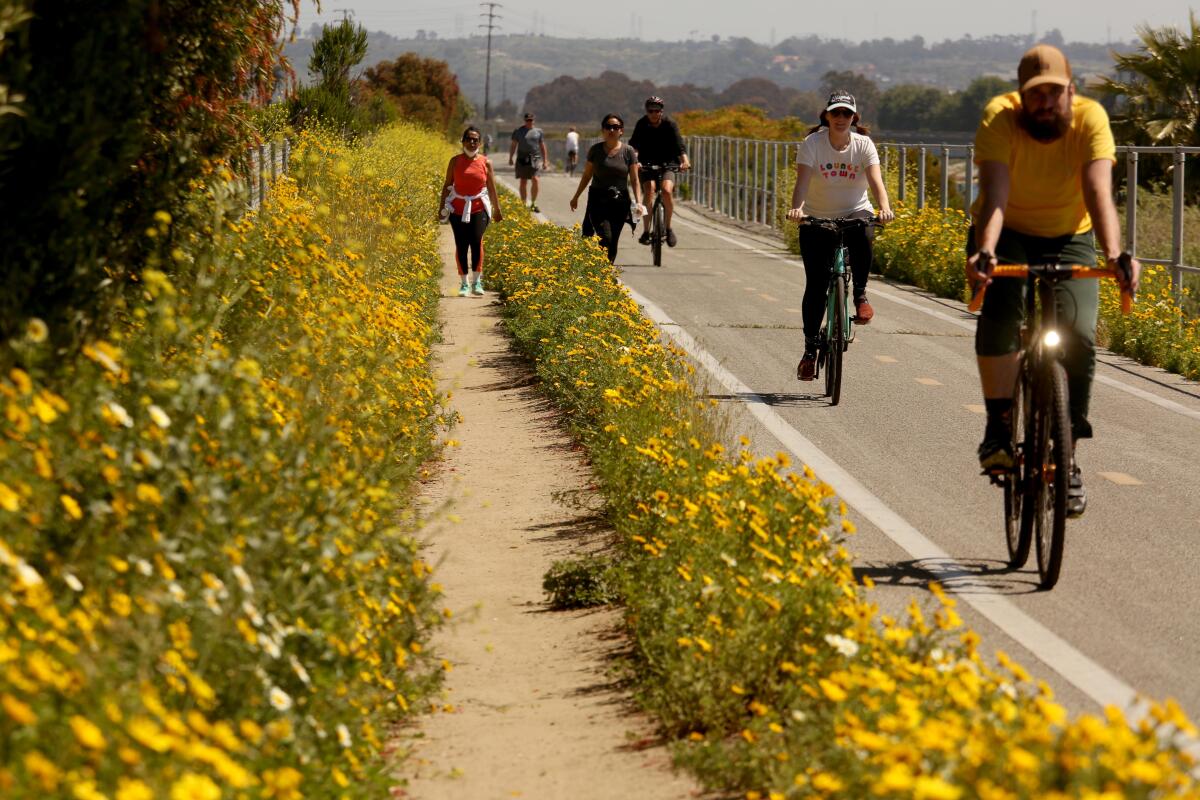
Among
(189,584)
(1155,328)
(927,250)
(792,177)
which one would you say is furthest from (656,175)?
(189,584)

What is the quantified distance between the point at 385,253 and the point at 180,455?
10.2 m

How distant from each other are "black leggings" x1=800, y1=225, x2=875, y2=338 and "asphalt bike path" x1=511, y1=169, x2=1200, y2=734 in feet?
2.00

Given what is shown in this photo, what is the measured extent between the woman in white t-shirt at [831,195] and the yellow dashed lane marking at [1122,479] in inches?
104

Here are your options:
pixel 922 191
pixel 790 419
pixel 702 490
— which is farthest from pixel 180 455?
pixel 922 191

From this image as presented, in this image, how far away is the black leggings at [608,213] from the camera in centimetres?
1839

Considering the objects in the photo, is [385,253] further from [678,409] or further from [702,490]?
[702,490]

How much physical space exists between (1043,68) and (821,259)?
5.08 meters

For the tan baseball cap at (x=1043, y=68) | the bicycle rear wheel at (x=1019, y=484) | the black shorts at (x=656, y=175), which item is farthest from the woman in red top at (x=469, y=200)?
the tan baseball cap at (x=1043, y=68)

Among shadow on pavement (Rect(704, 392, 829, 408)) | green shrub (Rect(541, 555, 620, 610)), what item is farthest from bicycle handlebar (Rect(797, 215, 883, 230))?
green shrub (Rect(541, 555, 620, 610))

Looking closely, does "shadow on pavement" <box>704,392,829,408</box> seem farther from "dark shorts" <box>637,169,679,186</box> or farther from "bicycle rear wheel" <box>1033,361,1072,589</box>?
"dark shorts" <box>637,169,679,186</box>

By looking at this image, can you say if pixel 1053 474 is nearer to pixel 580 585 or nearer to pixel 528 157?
pixel 580 585

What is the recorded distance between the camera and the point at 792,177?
33.2 meters

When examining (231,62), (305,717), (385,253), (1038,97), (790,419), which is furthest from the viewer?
(385,253)

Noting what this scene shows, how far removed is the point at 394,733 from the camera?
19.3ft
